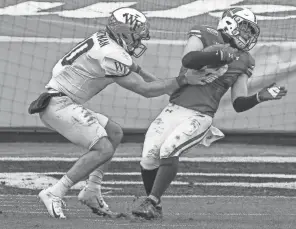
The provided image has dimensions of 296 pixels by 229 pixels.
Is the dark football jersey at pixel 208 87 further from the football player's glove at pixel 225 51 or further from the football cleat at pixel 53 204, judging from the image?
Result: the football cleat at pixel 53 204

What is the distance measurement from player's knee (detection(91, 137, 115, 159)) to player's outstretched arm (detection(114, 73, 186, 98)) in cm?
44

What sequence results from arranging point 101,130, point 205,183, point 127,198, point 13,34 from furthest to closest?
point 13,34, point 205,183, point 127,198, point 101,130

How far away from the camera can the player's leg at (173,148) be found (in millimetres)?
7934

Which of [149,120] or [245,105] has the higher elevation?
[245,105]

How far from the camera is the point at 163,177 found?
796 centimetres

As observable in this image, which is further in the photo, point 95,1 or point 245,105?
point 95,1

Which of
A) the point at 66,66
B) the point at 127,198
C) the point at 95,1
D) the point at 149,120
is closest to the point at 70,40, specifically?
the point at 95,1

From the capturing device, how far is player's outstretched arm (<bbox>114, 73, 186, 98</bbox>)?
26.3 ft

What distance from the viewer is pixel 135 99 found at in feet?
41.8

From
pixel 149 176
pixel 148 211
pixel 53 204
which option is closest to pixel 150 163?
pixel 149 176

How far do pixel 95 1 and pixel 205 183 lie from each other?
3.17m

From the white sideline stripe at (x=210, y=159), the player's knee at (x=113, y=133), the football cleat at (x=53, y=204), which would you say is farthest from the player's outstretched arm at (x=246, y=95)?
the white sideline stripe at (x=210, y=159)

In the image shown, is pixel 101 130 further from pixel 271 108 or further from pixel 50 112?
pixel 271 108

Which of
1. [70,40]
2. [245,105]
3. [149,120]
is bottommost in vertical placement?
[149,120]
